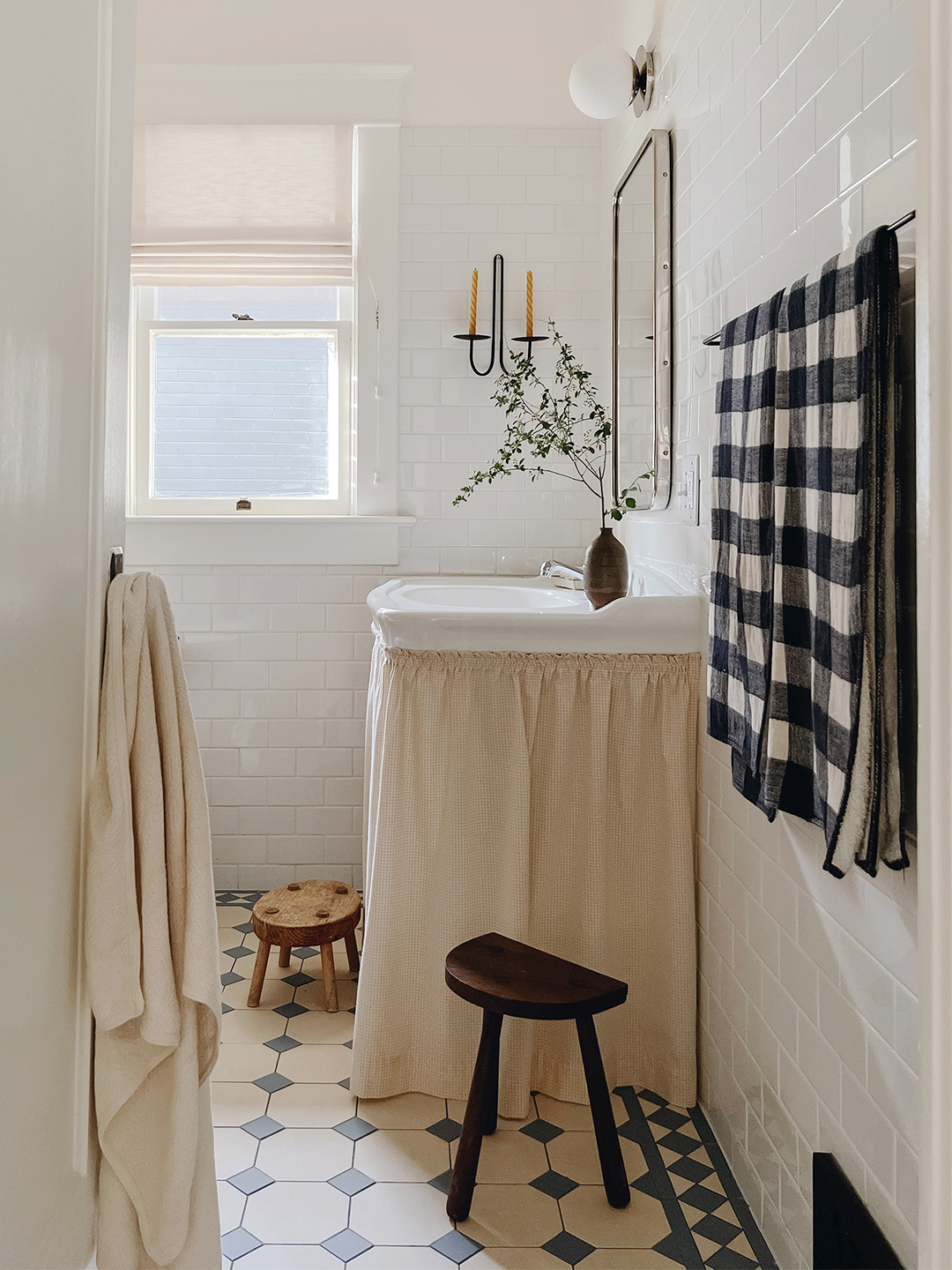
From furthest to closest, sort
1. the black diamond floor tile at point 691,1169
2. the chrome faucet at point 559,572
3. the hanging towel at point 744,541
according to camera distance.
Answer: the chrome faucet at point 559,572, the black diamond floor tile at point 691,1169, the hanging towel at point 744,541

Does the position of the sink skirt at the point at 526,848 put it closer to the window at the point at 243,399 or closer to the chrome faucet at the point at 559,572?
the chrome faucet at the point at 559,572

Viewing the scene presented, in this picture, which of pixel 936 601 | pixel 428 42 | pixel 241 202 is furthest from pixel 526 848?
pixel 428 42

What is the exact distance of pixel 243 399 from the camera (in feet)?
10.4

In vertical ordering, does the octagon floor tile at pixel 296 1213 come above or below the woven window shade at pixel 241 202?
below

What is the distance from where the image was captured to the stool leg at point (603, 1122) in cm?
166

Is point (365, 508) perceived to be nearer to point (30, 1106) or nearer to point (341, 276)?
point (341, 276)

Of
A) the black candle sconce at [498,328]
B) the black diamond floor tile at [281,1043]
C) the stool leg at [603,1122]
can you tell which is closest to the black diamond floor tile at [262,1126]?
the black diamond floor tile at [281,1043]

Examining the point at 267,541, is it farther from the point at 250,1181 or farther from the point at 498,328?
the point at 250,1181

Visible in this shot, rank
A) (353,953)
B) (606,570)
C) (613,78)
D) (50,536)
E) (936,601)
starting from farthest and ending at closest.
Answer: (353,953) < (613,78) < (606,570) < (50,536) < (936,601)

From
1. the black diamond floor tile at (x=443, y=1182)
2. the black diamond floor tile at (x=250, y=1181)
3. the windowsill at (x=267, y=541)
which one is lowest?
the black diamond floor tile at (x=250, y=1181)

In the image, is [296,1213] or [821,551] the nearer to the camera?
[821,551]

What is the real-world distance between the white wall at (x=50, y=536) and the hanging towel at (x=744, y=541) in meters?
0.83

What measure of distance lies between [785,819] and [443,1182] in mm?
947

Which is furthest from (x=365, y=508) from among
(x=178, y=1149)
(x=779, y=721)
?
(x=178, y=1149)
